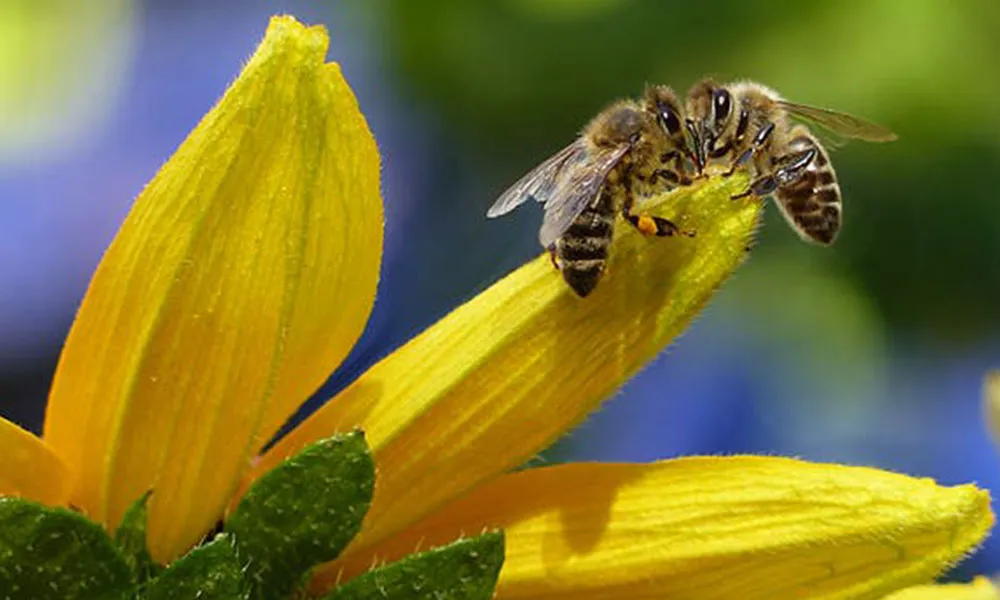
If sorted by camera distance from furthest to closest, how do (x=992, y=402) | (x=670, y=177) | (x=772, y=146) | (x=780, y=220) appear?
(x=780, y=220)
(x=992, y=402)
(x=772, y=146)
(x=670, y=177)

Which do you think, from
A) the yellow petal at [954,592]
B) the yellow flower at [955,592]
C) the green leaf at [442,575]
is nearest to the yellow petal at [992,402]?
the yellow flower at [955,592]

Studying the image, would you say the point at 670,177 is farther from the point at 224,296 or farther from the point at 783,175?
the point at 224,296

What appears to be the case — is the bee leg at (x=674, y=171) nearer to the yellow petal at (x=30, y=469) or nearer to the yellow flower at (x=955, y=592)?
the yellow flower at (x=955, y=592)

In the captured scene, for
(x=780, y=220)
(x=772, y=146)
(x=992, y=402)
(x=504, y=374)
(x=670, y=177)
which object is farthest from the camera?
(x=780, y=220)

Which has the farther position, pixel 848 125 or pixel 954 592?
pixel 848 125

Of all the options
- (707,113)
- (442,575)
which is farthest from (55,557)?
(707,113)

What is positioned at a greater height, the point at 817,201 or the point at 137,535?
the point at 817,201

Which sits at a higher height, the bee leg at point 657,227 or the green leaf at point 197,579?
the bee leg at point 657,227
